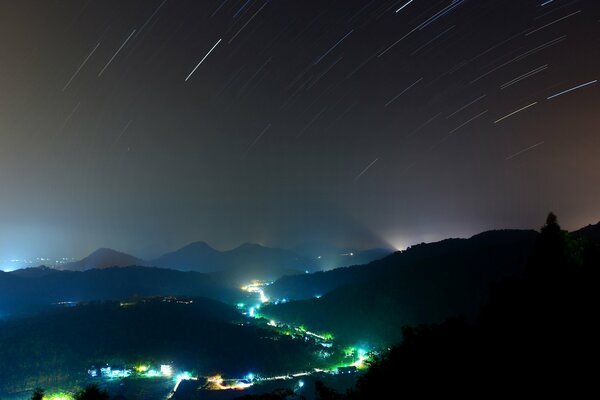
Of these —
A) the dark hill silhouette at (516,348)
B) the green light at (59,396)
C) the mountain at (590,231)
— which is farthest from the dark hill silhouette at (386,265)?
the green light at (59,396)

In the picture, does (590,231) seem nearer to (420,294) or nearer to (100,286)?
(420,294)

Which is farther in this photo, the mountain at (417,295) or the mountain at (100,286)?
the mountain at (100,286)

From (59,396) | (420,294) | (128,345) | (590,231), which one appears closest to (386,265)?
(420,294)

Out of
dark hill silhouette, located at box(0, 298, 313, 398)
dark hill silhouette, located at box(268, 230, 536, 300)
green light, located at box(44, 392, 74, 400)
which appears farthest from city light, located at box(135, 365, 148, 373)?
dark hill silhouette, located at box(268, 230, 536, 300)

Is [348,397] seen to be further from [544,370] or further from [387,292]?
[387,292]

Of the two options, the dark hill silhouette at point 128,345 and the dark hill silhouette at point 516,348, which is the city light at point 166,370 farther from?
the dark hill silhouette at point 516,348

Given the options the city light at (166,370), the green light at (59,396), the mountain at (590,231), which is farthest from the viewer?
the city light at (166,370)
